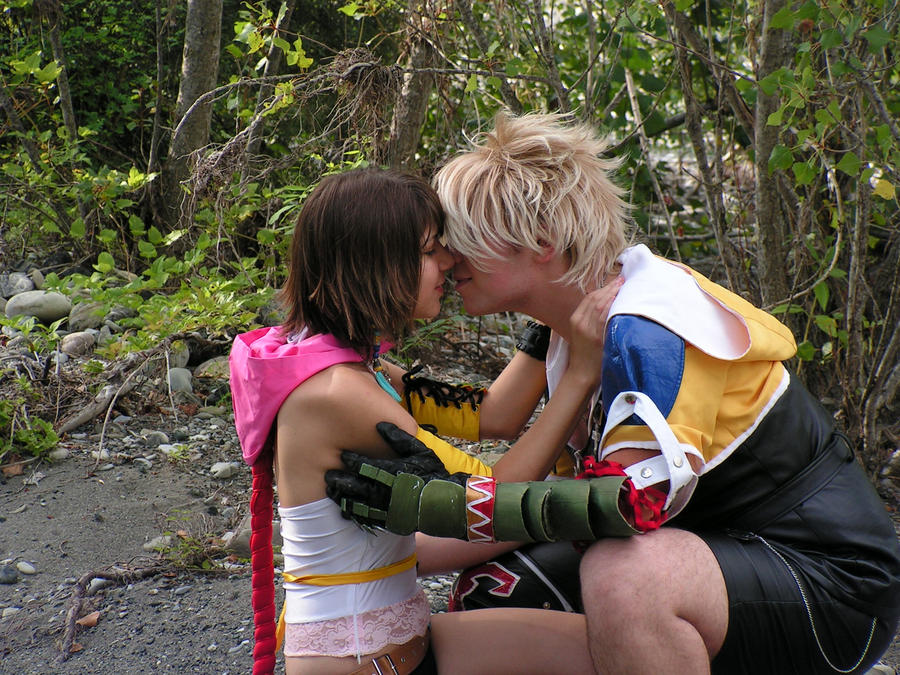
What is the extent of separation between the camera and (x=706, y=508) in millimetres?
1873

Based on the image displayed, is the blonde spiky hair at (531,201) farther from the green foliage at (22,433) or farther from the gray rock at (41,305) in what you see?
the gray rock at (41,305)

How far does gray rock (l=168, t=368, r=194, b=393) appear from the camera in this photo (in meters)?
4.13

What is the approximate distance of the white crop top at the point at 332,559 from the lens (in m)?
1.92

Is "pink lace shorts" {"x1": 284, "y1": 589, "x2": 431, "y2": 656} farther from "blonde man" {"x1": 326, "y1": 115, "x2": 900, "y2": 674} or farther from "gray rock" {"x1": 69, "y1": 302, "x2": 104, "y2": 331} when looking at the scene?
"gray rock" {"x1": 69, "y1": 302, "x2": 104, "y2": 331}

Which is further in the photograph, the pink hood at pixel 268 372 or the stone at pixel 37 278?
the stone at pixel 37 278

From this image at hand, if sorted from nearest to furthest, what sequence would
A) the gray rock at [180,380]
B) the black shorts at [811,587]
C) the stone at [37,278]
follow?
the black shorts at [811,587], the gray rock at [180,380], the stone at [37,278]

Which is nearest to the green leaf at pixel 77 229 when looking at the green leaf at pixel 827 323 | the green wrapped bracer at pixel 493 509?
the green wrapped bracer at pixel 493 509

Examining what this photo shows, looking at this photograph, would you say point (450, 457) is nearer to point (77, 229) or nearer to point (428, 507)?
point (428, 507)

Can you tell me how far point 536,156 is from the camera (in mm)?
2143

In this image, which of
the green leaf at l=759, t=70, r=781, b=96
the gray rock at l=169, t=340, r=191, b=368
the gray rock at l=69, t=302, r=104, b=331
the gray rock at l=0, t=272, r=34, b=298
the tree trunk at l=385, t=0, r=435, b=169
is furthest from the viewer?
the gray rock at l=0, t=272, r=34, b=298

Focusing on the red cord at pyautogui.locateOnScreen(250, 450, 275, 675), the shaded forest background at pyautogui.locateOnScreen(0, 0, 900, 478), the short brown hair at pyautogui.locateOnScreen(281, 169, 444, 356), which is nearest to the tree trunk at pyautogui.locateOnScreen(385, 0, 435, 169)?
the shaded forest background at pyautogui.locateOnScreen(0, 0, 900, 478)

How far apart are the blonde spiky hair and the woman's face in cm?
4

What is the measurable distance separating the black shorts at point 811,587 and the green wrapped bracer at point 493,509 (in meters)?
0.30

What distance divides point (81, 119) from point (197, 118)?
66.2 inches
